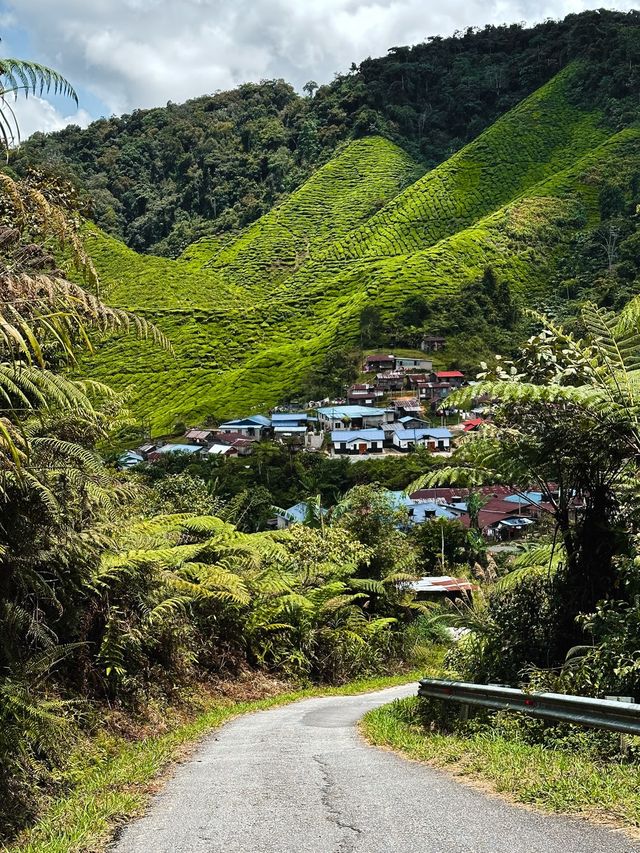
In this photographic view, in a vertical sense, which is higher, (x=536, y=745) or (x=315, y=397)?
(x=315, y=397)

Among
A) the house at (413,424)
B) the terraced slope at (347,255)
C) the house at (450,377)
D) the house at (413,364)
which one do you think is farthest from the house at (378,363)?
the house at (413,424)

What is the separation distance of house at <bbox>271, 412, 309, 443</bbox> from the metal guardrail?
5924 cm

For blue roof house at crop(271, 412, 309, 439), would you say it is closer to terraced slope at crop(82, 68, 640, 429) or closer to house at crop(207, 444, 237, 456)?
house at crop(207, 444, 237, 456)

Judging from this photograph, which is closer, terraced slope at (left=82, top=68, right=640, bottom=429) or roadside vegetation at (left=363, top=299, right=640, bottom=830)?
roadside vegetation at (left=363, top=299, right=640, bottom=830)

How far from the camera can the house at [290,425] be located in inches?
2653

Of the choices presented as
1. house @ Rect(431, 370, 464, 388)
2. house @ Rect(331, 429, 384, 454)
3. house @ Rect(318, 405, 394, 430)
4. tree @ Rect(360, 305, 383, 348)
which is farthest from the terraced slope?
house @ Rect(431, 370, 464, 388)

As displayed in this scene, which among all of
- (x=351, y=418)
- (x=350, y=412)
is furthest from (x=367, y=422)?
(x=350, y=412)

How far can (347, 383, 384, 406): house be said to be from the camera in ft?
250

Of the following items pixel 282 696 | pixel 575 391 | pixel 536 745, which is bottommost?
pixel 282 696

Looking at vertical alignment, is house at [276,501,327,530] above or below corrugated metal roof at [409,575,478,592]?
above

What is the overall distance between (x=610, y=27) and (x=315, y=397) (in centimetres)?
11747

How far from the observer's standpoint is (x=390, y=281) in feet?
306

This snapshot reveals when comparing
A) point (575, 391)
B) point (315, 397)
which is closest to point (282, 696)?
point (575, 391)

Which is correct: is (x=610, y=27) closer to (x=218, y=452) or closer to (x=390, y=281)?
(x=390, y=281)
